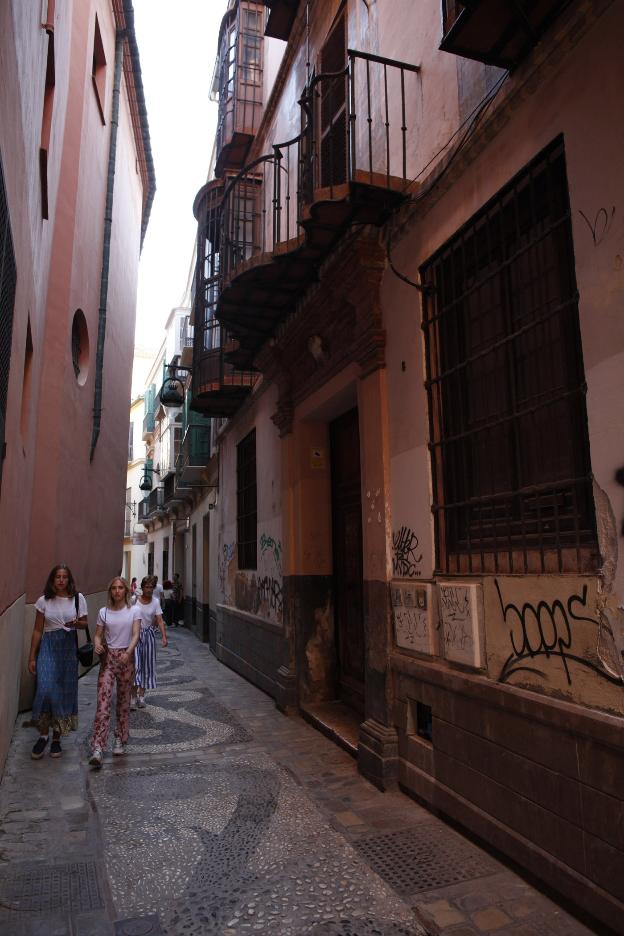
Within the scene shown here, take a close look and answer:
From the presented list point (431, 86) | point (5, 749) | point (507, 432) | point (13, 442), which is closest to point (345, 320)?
point (431, 86)

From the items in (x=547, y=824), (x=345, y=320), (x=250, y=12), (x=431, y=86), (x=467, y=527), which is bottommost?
(x=547, y=824)

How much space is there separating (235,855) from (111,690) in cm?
235

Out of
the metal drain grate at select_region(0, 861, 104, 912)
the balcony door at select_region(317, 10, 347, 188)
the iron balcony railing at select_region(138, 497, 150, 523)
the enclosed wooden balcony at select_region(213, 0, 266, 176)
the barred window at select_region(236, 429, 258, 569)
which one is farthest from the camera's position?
the iron balcony railing at select_region(138, 497, 150, 523)

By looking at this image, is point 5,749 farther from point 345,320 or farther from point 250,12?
point 250,12

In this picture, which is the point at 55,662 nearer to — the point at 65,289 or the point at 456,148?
the point at 456,148

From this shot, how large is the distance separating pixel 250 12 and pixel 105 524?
34.0 feet

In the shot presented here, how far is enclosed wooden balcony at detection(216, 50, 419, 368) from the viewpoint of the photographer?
524 cm

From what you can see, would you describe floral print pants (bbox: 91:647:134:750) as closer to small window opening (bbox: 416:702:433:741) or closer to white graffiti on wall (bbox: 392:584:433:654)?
white graffiti on wall (bbox: 392:584:433:654)

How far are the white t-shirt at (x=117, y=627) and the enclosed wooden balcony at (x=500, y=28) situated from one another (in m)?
5.16

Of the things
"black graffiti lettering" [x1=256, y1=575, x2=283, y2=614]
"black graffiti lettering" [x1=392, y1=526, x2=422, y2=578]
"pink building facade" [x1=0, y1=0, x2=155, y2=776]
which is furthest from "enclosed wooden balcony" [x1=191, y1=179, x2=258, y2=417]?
"black graffiti lettering" [x1=392, y1=526, x2=422, y2=578]

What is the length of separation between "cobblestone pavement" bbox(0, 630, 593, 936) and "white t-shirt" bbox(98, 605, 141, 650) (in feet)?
3.35

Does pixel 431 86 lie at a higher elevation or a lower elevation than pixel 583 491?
higher

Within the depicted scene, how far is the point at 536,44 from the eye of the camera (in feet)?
11.9

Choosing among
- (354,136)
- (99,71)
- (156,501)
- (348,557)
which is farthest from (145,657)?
(156,501)
